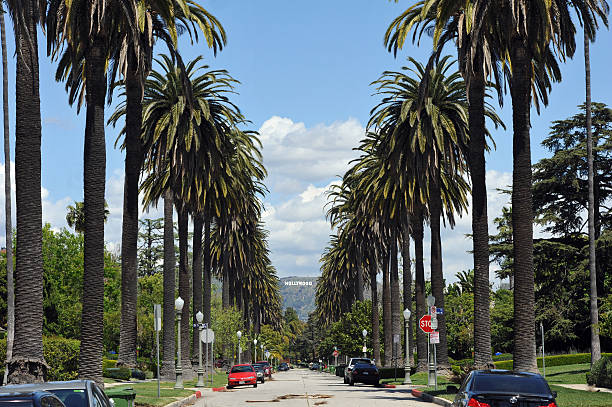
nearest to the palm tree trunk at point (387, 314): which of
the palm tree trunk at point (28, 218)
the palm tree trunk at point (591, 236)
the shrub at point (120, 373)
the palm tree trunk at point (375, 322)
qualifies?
the palm tree trunk at point (375, 322)

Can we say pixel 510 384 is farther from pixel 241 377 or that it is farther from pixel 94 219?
pixel 241 377

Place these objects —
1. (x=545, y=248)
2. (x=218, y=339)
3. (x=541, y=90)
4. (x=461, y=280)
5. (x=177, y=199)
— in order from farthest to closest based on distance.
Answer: (x=461, y=280)
(x=218, y=339)
(x=545, y=248)
(x=177, y=199)
(x=541, y=90)

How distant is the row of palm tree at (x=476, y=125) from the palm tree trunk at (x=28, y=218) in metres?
14.0

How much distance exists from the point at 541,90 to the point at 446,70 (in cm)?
1300

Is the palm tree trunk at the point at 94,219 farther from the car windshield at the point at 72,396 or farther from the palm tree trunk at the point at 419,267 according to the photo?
the palm tree trunk at the point at 419,267

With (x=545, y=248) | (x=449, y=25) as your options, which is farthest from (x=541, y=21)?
(x=545, y=248)

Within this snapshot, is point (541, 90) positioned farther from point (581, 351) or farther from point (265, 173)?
point (581, 351)

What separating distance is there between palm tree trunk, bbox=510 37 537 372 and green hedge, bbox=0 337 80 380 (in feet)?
53.7

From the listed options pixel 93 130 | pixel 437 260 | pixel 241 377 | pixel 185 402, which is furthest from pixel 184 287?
pixel 93 130

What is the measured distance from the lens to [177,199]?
157 feet

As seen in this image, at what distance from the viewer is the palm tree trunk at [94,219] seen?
23.0m

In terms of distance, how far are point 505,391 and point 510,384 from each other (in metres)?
0.31

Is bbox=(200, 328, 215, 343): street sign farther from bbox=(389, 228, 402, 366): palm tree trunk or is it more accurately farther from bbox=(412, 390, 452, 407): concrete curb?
bbox=(412, 390, 452, 407): concrete curb

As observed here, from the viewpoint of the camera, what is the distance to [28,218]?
20.1 metres
